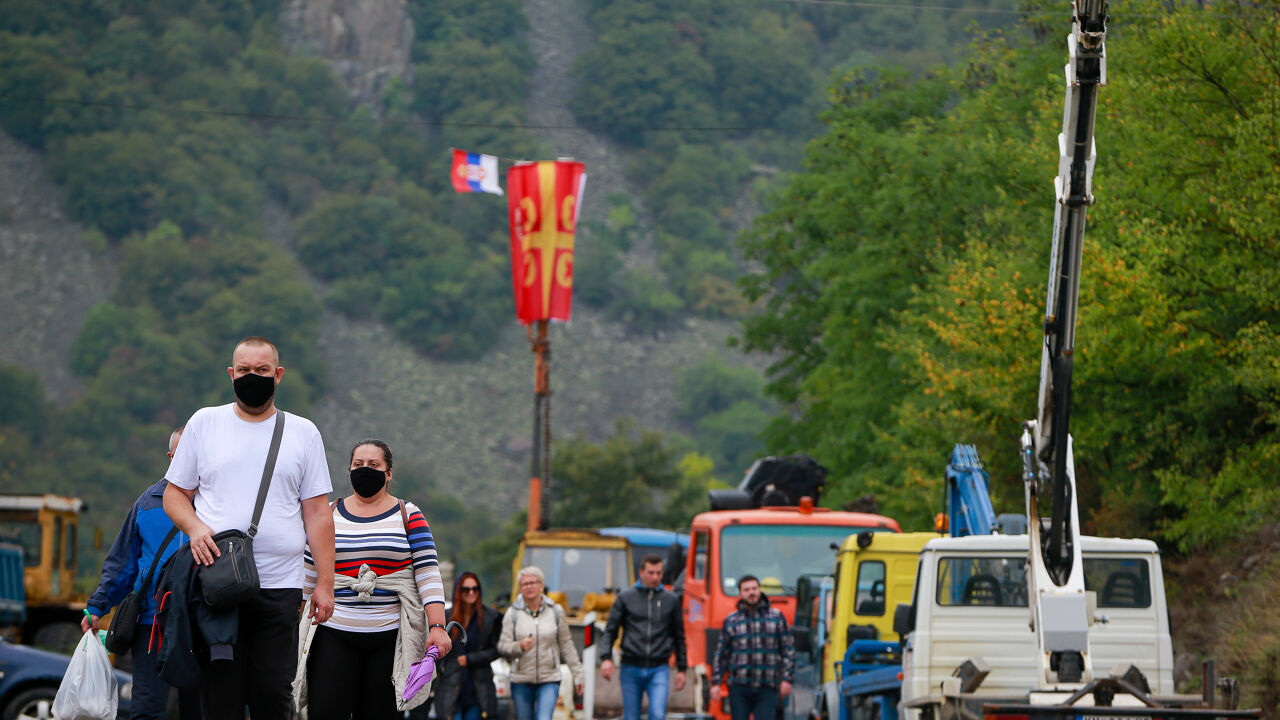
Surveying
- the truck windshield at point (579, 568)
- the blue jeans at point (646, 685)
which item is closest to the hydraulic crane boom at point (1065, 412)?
the blue jeans at point (646, 685)

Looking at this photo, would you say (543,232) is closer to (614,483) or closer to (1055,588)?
(1055,588)

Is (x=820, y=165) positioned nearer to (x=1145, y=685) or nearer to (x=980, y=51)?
(x=980, y=51)

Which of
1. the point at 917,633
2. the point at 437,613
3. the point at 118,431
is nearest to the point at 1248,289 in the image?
the point at 917,633

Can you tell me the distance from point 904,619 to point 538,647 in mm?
2843

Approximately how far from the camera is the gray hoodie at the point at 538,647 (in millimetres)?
14680

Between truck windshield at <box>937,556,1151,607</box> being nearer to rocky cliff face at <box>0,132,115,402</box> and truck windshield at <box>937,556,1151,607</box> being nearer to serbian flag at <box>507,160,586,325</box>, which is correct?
serbian flag at <box>507,160,586,325</box>

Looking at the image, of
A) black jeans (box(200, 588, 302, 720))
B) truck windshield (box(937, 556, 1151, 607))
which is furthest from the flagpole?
black jeans (box(200, 588, 302, 720))

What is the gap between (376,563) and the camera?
9.07 meters

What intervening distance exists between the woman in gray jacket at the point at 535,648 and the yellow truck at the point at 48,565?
1678 cm

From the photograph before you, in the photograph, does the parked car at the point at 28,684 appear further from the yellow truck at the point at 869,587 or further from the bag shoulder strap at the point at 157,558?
the bag shoulder strap at the point at 157,558

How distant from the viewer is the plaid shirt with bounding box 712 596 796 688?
15352mm

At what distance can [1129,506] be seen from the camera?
91.9 ft

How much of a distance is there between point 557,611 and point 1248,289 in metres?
10.8

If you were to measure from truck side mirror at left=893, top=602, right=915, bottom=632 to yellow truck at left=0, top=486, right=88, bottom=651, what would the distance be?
18.8 m
